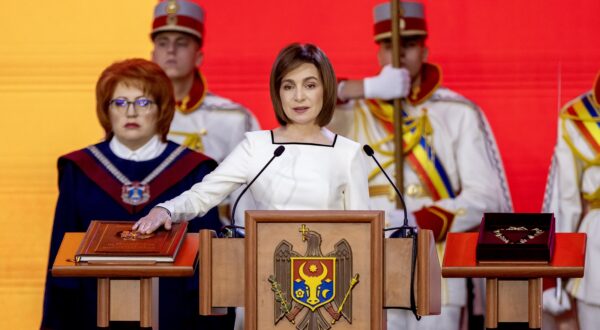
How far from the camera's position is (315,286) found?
3768 millimetres

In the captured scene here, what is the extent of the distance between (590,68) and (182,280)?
2.12 meters

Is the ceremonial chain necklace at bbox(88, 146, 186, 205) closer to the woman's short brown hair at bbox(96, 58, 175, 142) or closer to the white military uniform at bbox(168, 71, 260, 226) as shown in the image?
the woman's short brown hair at bbox(96, 58, 175, 142)

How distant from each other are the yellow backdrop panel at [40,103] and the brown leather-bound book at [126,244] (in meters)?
2.12

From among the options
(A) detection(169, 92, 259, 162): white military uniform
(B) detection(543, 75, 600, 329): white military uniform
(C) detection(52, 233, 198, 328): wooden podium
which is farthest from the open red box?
(A) detection(169, 92, 259, 162): white military uniform

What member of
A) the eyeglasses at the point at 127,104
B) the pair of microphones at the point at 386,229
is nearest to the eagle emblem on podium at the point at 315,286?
the pair of microphones at the point at 386,229

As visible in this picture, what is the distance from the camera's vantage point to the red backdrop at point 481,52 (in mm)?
5984

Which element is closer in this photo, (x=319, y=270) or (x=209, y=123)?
(x=319, y=270)

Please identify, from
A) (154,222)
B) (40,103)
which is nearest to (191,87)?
(40,103)

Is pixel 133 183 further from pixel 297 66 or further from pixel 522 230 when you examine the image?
pixel 522 230

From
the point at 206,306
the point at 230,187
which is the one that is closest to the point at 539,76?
the point at 230,187

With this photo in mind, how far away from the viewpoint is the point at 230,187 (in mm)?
4172

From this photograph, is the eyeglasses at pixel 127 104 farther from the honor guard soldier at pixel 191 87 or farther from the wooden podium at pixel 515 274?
the wooden podium at pixel 515 274

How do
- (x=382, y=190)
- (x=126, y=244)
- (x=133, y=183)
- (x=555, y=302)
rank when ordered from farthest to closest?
1. (x=382, y=190)
2. (x=555, y=302)
3. (x=133, y=183)
4. (x=126, y=244)

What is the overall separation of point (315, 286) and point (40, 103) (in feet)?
8.86
